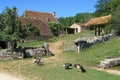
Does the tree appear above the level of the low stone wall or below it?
above

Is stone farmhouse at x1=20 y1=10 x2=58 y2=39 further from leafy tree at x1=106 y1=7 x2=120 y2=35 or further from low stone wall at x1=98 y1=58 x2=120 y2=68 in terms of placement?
low stone wall at x1=98 y1=58 x2=120 y2=68

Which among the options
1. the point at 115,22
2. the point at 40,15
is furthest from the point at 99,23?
the point at 40,15

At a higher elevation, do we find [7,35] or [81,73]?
[7,35]

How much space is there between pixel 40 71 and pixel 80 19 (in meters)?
99.7

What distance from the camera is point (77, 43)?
33.5m

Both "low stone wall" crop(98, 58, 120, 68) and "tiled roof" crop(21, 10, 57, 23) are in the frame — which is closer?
"low stone wall" crop(98, 58, 120, 68)

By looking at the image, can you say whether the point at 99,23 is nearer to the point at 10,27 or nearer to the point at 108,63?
the point at 10,27

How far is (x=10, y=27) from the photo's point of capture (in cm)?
3094

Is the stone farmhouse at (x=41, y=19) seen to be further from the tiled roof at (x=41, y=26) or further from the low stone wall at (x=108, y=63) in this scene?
the low stone wall at (x=108, y=63)

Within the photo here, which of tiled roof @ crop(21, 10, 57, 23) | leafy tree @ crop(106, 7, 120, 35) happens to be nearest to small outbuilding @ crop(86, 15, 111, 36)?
leafy tree @ crop(106, 7, 120, 35)

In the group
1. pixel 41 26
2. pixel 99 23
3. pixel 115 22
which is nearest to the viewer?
pixel 115 22

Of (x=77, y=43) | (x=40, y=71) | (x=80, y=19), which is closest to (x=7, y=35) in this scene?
(x=77, y=43)

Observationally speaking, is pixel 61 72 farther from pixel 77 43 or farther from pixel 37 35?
pixel 37 35

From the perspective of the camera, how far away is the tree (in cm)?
3061
